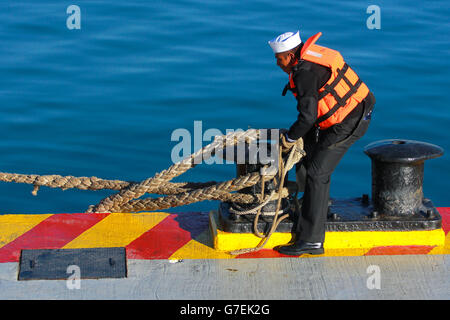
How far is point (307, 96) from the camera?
455cm

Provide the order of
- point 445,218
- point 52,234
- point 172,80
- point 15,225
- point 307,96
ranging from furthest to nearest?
point 172,80
point 445,218
point 15,225
point 52,234
point 307,96

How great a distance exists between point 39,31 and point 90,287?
8.55 m

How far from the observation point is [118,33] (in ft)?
39.3

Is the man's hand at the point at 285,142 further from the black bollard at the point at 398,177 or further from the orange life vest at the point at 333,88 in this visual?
the black bollard at the point at 398,177

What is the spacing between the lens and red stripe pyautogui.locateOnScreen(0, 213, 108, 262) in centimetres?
490

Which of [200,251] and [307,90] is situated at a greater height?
[307,90]

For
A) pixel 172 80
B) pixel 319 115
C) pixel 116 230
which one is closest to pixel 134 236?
pixel 116 230

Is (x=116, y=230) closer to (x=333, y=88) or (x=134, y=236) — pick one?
(x=134, y=236)

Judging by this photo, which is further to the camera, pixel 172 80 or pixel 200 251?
pixel 172 80

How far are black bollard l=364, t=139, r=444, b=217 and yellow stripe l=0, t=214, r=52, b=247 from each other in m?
2.47

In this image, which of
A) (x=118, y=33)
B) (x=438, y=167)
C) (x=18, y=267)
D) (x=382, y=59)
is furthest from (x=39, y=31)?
(x=18, y=267)

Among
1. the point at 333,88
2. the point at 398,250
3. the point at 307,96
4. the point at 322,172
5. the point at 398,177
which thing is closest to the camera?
the point at 307,96

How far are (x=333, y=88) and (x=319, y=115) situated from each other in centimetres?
21
